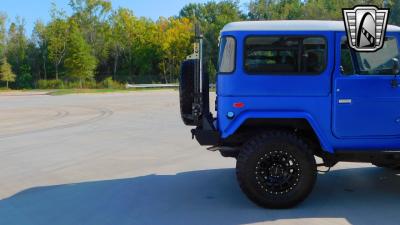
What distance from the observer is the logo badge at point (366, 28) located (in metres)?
5.78

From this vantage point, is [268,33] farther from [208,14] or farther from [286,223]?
[208,14]

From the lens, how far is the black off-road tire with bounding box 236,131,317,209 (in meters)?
5.80

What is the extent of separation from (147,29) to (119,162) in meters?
64.4

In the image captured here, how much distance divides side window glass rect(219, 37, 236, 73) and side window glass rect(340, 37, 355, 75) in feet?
4.31

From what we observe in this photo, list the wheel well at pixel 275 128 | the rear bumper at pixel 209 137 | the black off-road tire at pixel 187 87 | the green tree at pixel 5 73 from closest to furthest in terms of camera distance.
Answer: the wheel well at pixel 275 128, the rear bumper at pixel 209 137, the black off-road tire at pixel 187 87, the green tree at pixel 5 73

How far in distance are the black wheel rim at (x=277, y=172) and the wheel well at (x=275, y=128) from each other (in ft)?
1.20

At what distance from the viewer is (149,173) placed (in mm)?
8062

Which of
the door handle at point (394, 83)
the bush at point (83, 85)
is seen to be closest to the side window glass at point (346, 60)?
the door handle at point (394, 83)

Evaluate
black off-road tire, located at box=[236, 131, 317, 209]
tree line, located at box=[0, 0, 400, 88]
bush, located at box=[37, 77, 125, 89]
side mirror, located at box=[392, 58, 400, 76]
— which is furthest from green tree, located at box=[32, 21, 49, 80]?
side mirror, located at box=[392, 58, 400, 76]

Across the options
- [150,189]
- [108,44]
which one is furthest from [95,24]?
[150,189]

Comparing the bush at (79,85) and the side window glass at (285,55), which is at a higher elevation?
the side window glass at (285,55)

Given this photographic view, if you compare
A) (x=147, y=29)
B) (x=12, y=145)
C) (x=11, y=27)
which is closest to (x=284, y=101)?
(x=12, y=145)

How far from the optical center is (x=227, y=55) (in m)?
5.88

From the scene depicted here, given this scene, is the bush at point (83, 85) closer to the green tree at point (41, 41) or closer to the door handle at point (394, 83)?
the green tree at point (41, 41)
